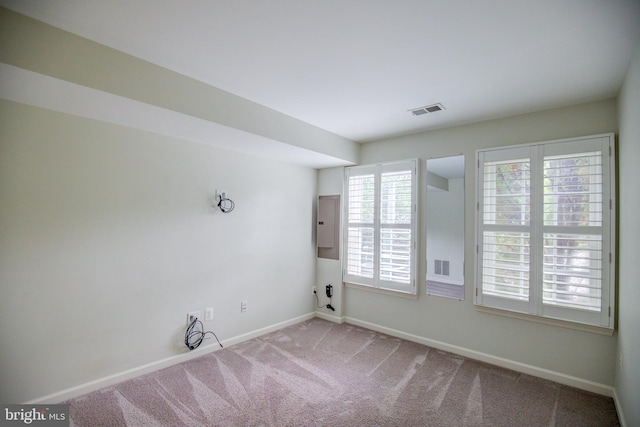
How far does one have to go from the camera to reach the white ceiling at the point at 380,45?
5.35 ft

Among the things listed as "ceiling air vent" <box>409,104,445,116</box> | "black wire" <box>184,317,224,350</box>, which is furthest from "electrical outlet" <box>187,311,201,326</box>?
"ceiling air vent" <box>409,104,445,116</box>

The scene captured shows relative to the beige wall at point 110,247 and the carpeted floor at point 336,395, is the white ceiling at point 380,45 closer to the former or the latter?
the beige wall at point 110,247

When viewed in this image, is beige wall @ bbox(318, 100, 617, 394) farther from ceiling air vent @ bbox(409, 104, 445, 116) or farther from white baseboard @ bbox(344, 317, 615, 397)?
ceiling air vent @ bbox(409, 104, 445, 116)

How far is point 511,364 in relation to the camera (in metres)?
2.98

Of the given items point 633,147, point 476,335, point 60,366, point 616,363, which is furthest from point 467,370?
point 60,366

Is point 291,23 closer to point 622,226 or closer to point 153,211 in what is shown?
point 153,211

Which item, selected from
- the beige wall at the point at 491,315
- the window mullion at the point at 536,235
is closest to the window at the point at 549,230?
the window mullion at the point at 536,235

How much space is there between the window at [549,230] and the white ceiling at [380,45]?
53 centimetres

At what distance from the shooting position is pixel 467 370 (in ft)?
9.70

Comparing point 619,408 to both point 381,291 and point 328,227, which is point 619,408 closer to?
point 381,291

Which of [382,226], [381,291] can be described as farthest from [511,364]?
[382,226]

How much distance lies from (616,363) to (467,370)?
1.12 meters

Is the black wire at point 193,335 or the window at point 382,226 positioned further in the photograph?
the window at point 382,226

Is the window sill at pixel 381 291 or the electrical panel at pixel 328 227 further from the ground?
the electrical panel at pixel 328 227
